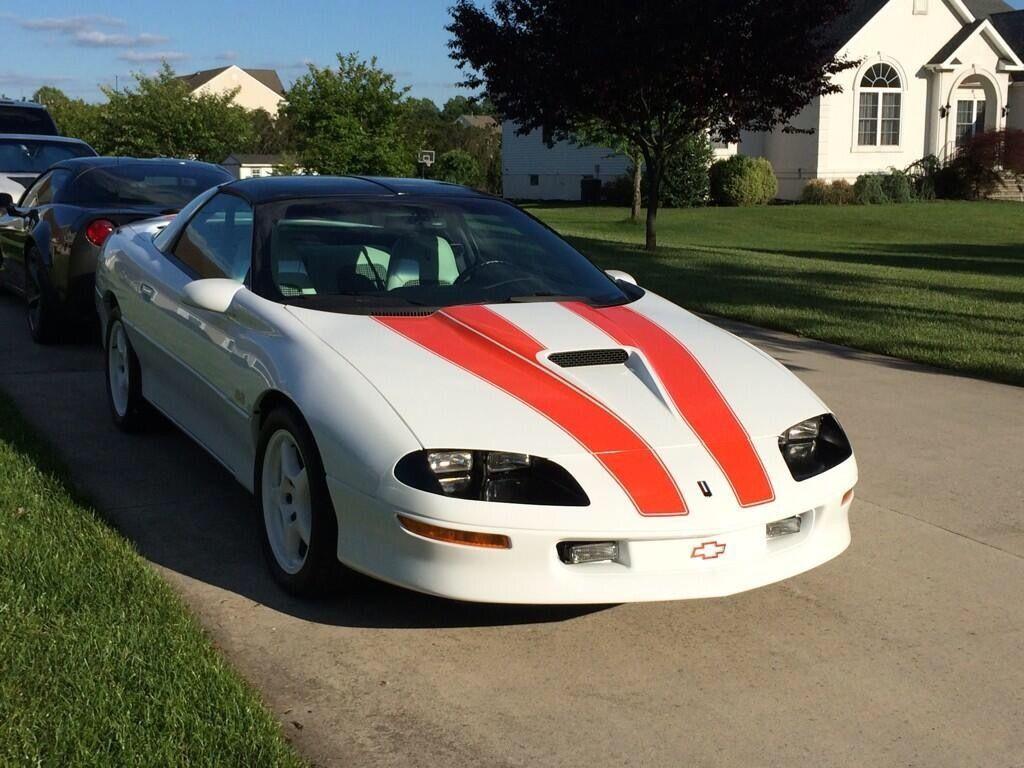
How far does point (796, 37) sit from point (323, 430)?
1573cm

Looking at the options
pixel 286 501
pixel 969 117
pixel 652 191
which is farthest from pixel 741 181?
pixel 286 501

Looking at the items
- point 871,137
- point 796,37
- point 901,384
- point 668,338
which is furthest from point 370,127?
point 668,338

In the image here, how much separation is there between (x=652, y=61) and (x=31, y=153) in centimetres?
858

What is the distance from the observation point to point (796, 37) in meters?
18.0

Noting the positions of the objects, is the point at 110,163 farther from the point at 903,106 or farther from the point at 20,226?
the point at 903,106

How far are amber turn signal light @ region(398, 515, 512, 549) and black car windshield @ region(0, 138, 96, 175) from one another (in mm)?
11388

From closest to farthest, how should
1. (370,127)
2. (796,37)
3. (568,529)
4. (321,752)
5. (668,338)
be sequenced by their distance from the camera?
1. (321,752)
2. (568,529)
3. (668,338)
4. (796,37)
5. (370,127)

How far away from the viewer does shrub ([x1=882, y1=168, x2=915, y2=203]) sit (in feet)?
120

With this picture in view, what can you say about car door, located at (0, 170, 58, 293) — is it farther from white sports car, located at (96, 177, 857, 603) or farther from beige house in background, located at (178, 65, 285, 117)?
beige house in background, located at (178, 65, 285, 117)

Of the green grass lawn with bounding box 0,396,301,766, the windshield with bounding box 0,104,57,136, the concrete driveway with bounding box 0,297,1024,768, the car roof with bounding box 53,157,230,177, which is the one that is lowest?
the concrete driveway with bounding box 0,297,1024,768

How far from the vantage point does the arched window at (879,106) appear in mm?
38375

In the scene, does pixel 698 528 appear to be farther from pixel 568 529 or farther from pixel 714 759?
pixel 714 759

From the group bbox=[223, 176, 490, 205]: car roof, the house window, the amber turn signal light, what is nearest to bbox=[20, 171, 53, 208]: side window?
bbox=[223, 176, 490, 205]: car roof

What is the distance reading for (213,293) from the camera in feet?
15.9
